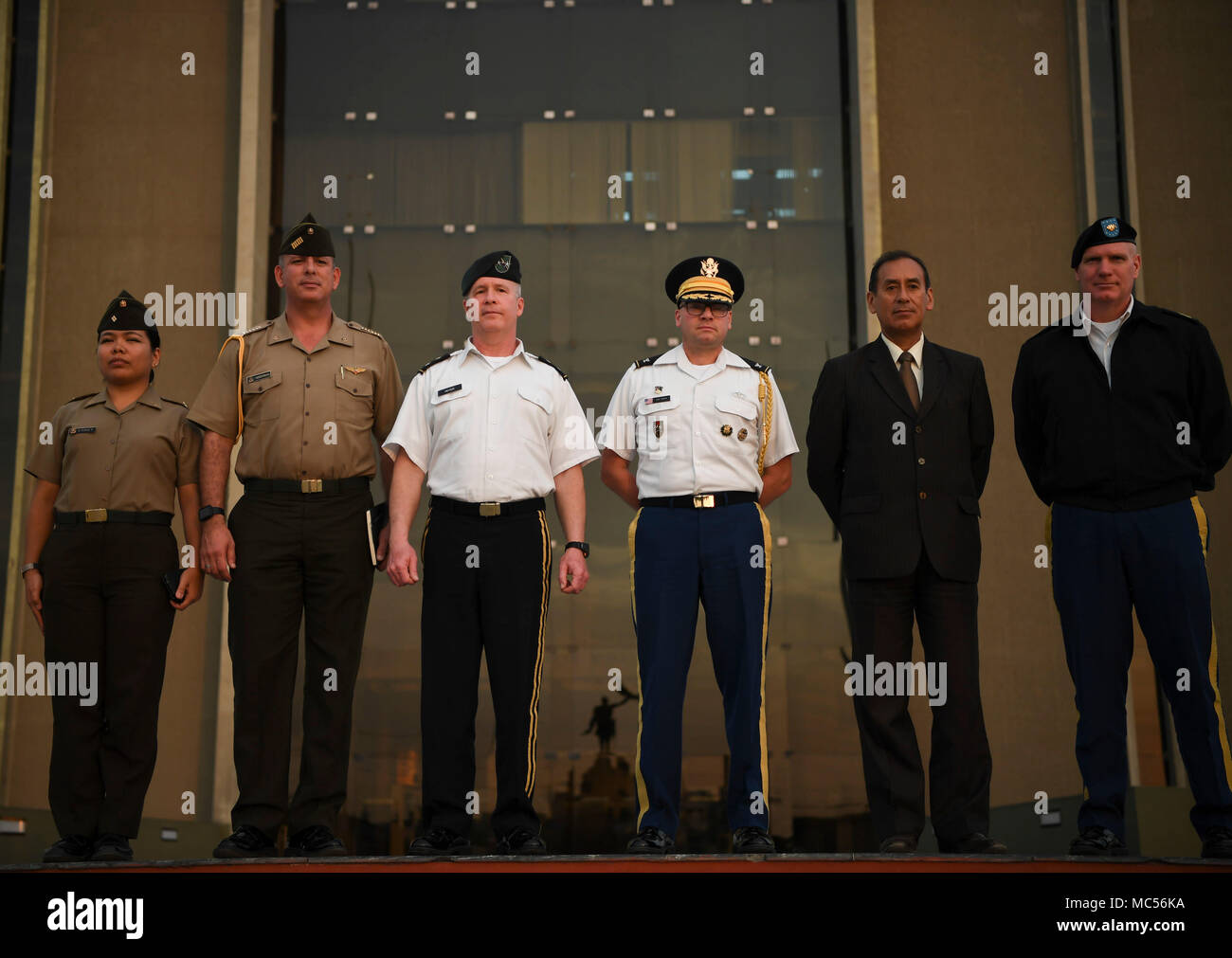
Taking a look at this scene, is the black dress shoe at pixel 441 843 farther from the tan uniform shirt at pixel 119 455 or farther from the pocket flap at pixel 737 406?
the pocket flap at pixel 737 406

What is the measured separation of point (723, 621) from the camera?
411 cm

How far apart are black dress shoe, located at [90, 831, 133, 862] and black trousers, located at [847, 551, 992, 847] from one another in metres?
2.28

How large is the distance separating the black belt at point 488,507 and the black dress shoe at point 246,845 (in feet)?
3.74

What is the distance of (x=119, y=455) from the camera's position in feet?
14.5

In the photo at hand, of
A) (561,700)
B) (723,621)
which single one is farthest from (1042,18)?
(723,621)

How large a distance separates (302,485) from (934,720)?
7.02 feet

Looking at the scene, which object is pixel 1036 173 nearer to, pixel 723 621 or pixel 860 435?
pixel 860 435

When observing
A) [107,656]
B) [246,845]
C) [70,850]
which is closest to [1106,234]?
[246,845]

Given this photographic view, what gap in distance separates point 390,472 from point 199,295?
490 centimetres

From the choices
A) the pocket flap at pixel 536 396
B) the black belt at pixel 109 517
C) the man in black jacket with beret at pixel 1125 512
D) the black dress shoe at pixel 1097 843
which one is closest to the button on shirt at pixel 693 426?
the pocket flap at pixel 536 396

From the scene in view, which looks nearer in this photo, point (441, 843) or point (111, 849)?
point (441, 843)

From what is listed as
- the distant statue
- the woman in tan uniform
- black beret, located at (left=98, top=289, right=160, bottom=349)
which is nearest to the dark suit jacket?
the woman in tan uniform

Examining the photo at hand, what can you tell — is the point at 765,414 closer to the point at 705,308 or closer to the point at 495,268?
the point at 705,308

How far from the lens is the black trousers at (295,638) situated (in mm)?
4020
